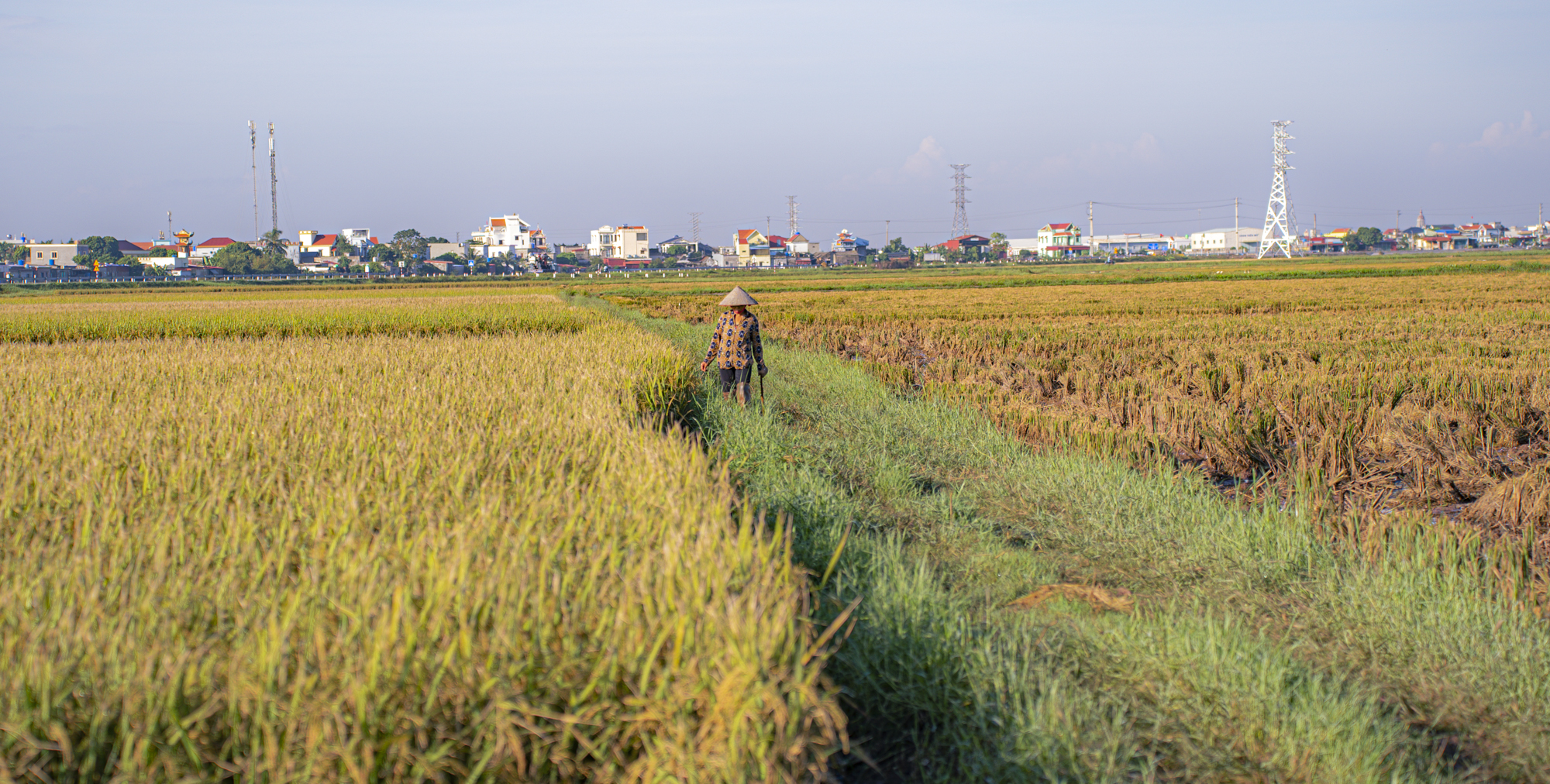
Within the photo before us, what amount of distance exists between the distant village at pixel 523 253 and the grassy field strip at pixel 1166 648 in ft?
365

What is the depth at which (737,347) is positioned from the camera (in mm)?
8789

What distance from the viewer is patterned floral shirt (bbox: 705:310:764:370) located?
8.79m

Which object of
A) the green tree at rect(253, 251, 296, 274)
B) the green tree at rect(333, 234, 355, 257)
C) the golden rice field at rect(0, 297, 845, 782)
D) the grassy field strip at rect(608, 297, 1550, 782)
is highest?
the green tree at rect(333, 234, 355, 257)

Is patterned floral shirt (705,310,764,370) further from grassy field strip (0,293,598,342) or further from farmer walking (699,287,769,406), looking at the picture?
grassy field strip (0,293,598,342)

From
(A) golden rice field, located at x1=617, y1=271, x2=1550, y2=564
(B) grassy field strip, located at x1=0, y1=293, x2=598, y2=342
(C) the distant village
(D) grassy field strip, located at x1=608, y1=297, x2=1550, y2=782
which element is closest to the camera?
(D) grassy field strip, located at x1=608, y1=297, x2=1550, y2=782

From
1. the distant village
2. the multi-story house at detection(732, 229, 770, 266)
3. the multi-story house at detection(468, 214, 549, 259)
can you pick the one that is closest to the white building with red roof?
the distant village

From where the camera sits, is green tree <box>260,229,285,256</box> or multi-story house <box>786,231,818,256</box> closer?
green tree <box>260,229,285,256</box>

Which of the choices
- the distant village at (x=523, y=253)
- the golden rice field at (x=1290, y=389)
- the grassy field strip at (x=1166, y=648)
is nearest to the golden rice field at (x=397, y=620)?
the grassy field strip at (x=1166, y=648)

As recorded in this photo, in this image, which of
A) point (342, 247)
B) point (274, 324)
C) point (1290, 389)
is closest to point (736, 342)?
point (1290, 389)

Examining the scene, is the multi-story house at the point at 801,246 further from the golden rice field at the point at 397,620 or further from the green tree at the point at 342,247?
the golden rice field at the point at 397,620

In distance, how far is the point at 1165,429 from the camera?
24.8 ft

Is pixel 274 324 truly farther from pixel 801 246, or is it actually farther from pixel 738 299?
pixel 801 246

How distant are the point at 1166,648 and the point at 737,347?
5.83 metres

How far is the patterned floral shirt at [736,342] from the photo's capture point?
346 inches
